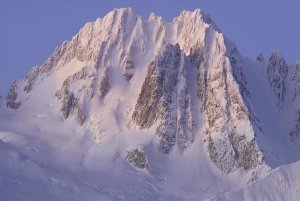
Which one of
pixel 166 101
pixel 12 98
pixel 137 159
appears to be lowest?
pixel 137 159

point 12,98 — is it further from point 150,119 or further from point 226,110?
point 226,110

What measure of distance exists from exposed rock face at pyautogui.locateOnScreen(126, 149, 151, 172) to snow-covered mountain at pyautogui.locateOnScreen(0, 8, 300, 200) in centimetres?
18

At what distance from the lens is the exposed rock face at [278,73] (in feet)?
641

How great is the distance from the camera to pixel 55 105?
187 metres

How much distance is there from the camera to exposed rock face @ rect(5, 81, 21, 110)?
192m

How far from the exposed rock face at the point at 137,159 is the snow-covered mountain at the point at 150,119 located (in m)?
0.18

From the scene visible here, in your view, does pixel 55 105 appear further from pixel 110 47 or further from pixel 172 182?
pixel 172 182

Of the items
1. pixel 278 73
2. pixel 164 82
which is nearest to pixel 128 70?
pixel 164 82

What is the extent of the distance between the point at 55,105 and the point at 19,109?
6.37 m

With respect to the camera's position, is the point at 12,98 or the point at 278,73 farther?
the point at 278,73

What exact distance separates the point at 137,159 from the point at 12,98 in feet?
100

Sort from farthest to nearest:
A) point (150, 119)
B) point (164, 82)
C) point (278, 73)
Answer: point (278, 73), point (164, 82), point (150, 119)

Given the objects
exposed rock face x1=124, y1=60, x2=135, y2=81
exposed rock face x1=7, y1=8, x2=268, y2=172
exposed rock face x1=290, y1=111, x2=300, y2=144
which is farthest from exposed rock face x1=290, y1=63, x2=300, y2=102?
exposed rock face x1=124, y1=60, x2=135, y2=81

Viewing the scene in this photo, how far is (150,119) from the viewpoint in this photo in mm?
176500
